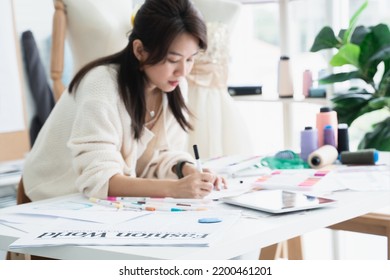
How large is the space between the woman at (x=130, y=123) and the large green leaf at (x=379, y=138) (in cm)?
89

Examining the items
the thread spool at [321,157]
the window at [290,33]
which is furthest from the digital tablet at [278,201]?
the window at [290,33]

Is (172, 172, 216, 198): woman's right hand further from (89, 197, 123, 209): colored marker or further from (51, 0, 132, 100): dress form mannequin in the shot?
(51, 0, 132, 100): dress form mannequin

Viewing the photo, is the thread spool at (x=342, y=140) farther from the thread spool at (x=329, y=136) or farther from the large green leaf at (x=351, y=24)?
the large green leaf at (x=351, y=24)

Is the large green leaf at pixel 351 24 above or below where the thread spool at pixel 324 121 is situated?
above

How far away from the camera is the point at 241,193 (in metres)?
1.47

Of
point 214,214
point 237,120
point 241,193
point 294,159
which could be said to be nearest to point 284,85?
point 237,120

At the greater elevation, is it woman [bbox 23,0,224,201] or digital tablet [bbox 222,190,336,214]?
woman [bbox 23,0,224,201]

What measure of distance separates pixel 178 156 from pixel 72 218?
568 millimetres

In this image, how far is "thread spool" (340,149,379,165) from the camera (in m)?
1.77

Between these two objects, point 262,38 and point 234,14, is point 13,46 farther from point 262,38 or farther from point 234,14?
point 262,38

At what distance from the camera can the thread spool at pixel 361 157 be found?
1.77 metres

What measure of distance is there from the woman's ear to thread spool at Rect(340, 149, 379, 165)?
2.12 feet

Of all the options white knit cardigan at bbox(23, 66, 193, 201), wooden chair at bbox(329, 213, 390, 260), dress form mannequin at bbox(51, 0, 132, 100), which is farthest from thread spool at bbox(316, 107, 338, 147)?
dress form mannequin at bbox(51, 0, 132, 100)

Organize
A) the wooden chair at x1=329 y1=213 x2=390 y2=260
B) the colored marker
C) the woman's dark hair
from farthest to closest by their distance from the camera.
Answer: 1. the wooden chair at x1=329 y1=213 x2=390 y2=260
2. the woman's dark hair
3. the colored marker
